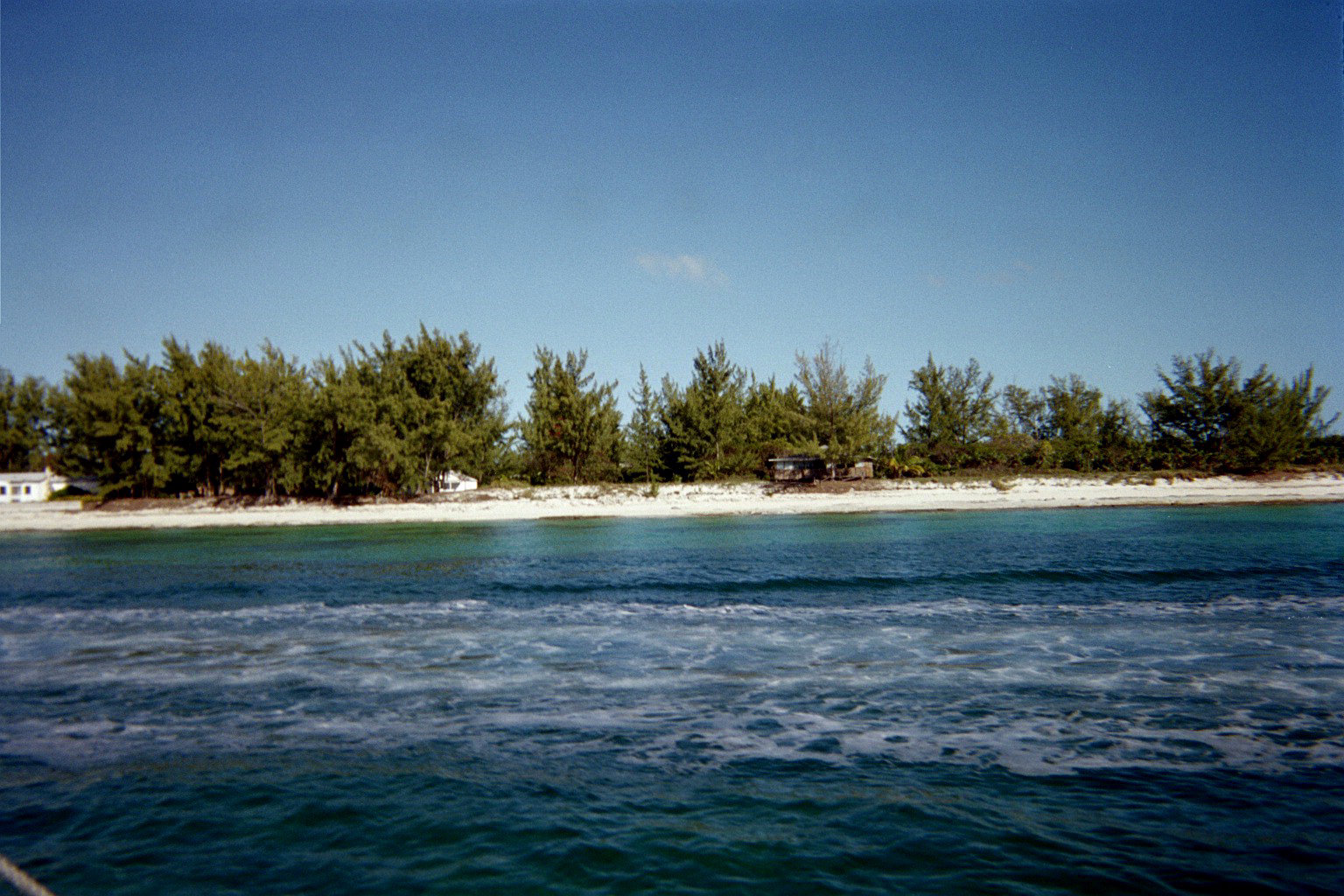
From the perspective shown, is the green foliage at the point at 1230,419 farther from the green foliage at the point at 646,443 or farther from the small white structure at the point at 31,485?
the small white structure at the point at 31,485

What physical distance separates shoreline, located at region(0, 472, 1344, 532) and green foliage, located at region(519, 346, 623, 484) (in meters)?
3.37

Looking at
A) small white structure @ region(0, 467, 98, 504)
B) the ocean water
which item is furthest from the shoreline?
the ocean water

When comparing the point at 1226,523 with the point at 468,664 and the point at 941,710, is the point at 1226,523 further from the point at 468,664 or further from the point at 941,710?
the point at 468,664

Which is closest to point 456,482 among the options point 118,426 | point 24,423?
point 118,426

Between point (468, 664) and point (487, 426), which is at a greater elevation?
point (487, 426)

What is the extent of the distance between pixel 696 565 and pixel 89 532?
33.3m

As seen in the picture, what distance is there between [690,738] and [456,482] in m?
41.5

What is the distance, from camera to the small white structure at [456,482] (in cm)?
4403

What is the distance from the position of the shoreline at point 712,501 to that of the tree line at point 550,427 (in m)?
1.98

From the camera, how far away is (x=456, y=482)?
46031 mm

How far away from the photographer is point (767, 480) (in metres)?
40.3

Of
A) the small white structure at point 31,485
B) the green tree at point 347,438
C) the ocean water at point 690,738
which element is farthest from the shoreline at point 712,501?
the ocean water at point 690,738

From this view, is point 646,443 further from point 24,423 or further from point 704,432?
point 24,423

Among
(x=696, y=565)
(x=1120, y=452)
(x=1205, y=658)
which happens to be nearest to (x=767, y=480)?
(x=1120, y=452)
